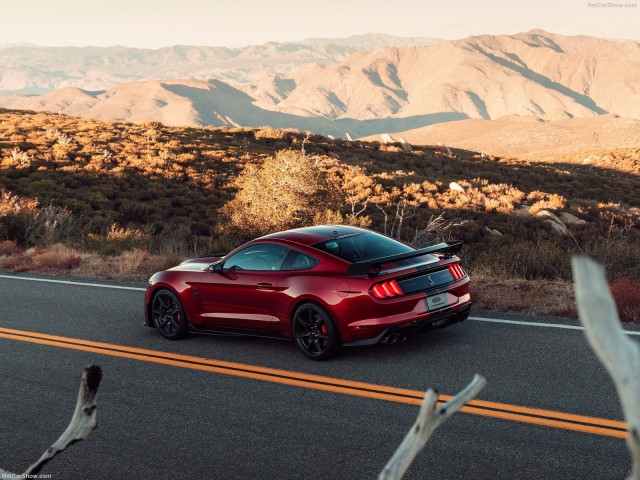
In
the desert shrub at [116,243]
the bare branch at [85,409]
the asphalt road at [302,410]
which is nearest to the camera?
the bare branch at [85,409]

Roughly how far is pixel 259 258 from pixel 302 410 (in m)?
2.68

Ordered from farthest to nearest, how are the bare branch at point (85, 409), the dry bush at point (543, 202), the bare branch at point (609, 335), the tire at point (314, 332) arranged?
the dry bush at point (543, 202)
the tire at point (314, 332)
the bare branch at point (85, 409)
the bare branch at point (609, 335)

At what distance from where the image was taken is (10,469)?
5379 mm

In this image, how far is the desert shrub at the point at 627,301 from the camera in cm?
920

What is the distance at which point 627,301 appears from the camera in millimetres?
9391

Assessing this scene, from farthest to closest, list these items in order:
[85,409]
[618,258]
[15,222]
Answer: [15,222] → [618,258] → [85,409]

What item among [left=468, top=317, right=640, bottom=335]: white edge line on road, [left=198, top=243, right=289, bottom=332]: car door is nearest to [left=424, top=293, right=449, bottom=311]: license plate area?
[left=468, top=317, right=640, bottom=335]: white edge line on road

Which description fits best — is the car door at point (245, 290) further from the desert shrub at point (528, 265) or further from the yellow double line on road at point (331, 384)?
the desert shrub at point (528, 265)

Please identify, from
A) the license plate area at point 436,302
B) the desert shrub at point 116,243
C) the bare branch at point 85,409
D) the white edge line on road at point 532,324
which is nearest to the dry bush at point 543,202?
the desert shrub at point 116,243

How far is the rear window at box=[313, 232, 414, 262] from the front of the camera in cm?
811

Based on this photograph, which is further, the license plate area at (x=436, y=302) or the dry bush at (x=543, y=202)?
the dry bush at (x=543, y=202)

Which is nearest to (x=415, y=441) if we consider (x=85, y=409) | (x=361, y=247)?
(x=85, y=409)

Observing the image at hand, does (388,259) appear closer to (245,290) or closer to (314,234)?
(314,234)

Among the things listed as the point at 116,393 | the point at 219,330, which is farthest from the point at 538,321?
the point at 116,393
